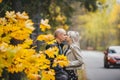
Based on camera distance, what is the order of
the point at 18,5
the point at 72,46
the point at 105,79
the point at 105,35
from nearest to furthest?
the point at 18,5, the point at 72,46, the point at 105,79, the point at 105,35

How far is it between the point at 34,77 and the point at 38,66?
11cm

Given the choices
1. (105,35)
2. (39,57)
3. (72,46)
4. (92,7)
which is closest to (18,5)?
(72,46)

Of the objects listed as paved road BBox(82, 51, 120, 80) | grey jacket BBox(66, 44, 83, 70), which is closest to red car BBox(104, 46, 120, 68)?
paved road BBox(82, 51, 120, 80)

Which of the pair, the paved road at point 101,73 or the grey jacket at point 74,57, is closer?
the grey jacket at point 74,57

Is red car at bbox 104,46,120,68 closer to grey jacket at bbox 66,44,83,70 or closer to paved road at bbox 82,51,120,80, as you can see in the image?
paved road at bbox 82,51,120,80

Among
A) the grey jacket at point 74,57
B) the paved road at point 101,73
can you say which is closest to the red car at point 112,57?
the paved road at point 101,73

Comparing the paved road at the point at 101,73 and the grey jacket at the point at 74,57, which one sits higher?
the grey jacket at the point at 74,57

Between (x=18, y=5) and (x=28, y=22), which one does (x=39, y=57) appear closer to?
(x=28, y=22)

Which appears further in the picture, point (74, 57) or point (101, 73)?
point (101, 73)

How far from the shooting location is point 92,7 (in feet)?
68.8

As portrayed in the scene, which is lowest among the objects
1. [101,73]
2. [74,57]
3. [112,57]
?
[101,73]

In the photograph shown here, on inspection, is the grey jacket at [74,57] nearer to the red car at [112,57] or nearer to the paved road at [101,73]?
the paved road at [101,73]

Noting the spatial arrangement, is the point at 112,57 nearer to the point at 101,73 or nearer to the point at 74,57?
the point at 101,73

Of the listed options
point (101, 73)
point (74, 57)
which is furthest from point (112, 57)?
point (74, 57)
